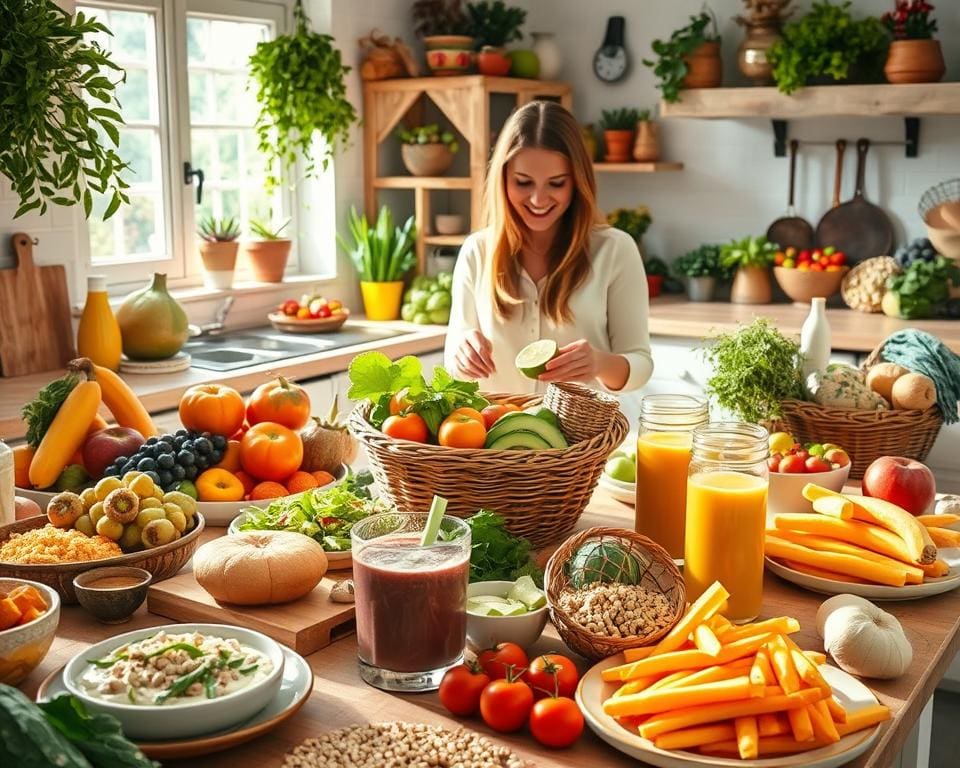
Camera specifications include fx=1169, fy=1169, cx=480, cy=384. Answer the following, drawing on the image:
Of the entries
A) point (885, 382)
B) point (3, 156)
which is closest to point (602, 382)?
point (885, 382)

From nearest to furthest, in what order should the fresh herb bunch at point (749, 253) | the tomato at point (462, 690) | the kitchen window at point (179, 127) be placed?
the tomato at point (462, 690), the kitchen window at point (179, 127), the fresh herb bunch at point (749, 253)

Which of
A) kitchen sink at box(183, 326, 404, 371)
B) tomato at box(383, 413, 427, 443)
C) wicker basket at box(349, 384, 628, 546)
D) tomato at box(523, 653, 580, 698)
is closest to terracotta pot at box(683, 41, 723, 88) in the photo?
kitchen sink at box(183, 326, 404, 371)

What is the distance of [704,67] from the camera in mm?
4438

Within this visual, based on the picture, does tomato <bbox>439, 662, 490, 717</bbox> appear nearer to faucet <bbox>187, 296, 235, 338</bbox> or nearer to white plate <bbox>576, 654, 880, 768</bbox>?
white plate <bbox>576, 654, 880, 768</bbox>

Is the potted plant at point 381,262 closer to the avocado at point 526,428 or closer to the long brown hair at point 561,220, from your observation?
the long brown hair at point 561,220

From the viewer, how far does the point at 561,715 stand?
1180mm

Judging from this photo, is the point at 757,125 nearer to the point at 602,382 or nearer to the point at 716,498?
the point at 602,382

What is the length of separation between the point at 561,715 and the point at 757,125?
3.88m

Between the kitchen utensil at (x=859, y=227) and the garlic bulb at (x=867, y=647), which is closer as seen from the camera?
the garlic bulb at (x=867, y=647)

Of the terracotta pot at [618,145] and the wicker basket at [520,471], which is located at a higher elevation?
the terracotta pot at [618,145]

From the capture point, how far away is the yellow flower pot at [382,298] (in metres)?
4.60

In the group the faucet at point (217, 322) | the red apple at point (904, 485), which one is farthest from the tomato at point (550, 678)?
the faucet at point (217, 322)

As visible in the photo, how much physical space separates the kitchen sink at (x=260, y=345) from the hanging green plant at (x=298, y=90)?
647 mm

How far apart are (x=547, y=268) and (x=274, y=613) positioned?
159 centimetres
